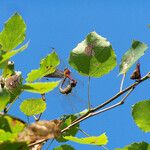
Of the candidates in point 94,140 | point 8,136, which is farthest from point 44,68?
point 8,136

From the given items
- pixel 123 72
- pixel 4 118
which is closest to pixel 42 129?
pixel 4 118

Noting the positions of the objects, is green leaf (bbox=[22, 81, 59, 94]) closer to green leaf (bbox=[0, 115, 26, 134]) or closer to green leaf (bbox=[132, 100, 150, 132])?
green leaf (bbox=[0, 115, 26, 134])

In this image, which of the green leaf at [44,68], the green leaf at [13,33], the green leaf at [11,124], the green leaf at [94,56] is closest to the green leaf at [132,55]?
the green leaf at [94,56]

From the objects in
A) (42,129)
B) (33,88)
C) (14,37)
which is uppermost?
(14,37)

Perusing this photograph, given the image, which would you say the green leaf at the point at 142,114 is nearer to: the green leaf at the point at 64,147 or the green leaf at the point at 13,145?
the green leaf at the point at 64,147

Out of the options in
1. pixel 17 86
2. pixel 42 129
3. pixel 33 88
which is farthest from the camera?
pixel 17 86

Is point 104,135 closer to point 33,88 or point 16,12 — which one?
point 33,88
